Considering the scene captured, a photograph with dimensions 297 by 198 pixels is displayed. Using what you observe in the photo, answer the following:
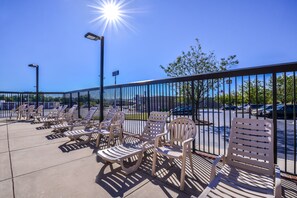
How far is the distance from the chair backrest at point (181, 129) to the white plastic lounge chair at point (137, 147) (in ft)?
0.85

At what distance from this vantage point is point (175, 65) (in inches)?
449

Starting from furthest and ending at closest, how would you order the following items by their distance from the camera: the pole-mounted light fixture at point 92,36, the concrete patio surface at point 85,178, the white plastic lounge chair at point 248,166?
the pole-mounted light fixture at point 92,36
the concrete patio surface at point 85,178
the white plastic lounge chair at point 248,166

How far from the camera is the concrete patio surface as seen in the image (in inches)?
80.7

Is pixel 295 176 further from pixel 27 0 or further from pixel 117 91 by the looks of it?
pixel 27 0

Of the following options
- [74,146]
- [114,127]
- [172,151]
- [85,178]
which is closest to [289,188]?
[172,151]

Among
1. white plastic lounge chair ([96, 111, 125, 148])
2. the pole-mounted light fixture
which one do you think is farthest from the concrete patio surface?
the pole-mounted light fixture

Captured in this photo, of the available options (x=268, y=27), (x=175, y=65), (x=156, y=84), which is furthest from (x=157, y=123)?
(x=268, y=27)

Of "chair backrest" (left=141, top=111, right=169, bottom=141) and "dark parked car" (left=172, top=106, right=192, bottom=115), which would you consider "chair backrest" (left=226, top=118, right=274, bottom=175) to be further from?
"dark parked car" (left=172, top=106, right=192, bottom=115)

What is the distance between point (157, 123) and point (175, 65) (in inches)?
344

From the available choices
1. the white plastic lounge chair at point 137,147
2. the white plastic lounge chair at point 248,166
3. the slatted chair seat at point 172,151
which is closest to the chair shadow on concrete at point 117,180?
the white plastic lounge chair at point 137,147

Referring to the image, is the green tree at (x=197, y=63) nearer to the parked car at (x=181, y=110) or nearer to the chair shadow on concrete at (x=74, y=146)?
the parked car at (x=181, y=110)

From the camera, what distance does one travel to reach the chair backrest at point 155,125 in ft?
10.8

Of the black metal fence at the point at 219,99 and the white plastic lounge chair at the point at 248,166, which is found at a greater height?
the black metal fence at the point at 219,99

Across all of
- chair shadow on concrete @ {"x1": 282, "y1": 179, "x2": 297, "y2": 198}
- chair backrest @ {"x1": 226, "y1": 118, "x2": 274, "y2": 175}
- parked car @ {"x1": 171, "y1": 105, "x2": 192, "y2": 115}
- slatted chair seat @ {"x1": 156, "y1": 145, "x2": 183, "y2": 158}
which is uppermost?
parked car @ {"x1": 171, "y1": 105, "x2": 192, "y2": 115}
